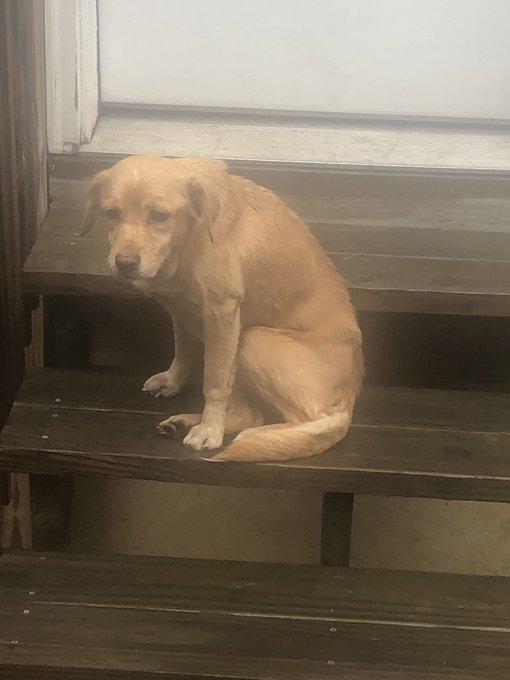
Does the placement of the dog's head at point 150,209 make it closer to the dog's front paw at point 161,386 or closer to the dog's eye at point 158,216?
the dog's eye at point 158,216

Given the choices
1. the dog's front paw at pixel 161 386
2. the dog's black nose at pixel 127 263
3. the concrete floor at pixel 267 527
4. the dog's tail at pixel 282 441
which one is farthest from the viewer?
the concrete floor at pixel 267 527

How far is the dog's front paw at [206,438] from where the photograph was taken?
105cm

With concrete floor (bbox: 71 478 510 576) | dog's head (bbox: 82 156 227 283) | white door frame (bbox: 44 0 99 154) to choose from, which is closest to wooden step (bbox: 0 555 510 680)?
concrete floor (bbox: 71 478 510 576)

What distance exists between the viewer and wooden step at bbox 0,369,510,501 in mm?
1058

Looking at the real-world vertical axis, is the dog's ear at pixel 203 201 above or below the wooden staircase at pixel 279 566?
above

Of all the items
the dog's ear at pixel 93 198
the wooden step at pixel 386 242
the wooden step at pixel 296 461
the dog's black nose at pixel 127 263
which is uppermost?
the dog's ear at pixel 93 198

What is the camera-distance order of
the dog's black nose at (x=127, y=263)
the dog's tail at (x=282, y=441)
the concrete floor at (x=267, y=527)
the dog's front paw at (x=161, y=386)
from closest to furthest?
the dog's black nose at (x=127, y=263)
the dog's tail at (x=282, y=441)
the dog's front paw at (x=161, y=386)
the concrete floor at (x=267, y=527)

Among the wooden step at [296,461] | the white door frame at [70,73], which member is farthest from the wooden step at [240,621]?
the white door frame at [70,73]

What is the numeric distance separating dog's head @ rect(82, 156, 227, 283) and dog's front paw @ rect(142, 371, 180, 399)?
0.84 ft

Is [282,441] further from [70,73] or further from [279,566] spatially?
[70,73]

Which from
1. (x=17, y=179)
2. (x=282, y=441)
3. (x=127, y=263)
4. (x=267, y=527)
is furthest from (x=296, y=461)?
(x=17, y=179)

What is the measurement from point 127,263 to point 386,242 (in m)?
0.52

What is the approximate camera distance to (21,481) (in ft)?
4.50

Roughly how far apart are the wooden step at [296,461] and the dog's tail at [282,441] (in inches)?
0.6
